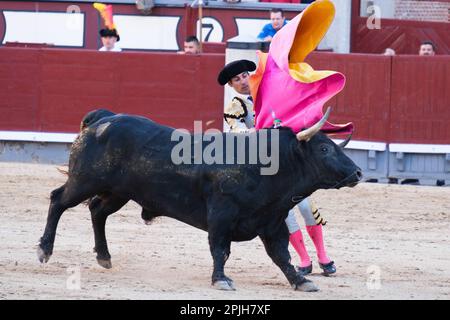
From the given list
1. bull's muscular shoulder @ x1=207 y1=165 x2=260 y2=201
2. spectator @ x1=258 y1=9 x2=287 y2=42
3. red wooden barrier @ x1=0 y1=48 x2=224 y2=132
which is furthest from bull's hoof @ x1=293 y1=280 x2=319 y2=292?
red wooden barrier @ x1=0 y1=48 x2=224 y2=132

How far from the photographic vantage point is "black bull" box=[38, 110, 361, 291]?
21.9 ft

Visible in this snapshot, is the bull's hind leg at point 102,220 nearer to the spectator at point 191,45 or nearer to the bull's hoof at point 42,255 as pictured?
the bull's hoof at point 42,255

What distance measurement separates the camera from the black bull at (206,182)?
Result: 21.9 ft

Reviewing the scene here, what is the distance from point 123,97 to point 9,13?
2385 mm

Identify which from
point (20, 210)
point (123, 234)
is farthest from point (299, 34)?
point (20, 210)

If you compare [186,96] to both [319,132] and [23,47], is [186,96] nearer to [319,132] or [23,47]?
[23,47]

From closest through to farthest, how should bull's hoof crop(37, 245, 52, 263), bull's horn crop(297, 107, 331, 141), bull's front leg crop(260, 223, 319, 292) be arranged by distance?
bull's horn crop(297, 107, 331, 141) < bull's front leg crop(260, 223, 319, 292) < bull's hoof crop(37, 245, 52, 263)

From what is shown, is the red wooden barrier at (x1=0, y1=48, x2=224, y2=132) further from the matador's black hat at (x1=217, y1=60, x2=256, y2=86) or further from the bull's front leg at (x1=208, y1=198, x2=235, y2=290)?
the bull's front leg at (x1=208, y1=198, x2=235, y2=290)

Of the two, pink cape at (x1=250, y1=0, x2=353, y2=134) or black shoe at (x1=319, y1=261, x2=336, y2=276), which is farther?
black shoe at (x1=319, y1=261, x2=336, y2=276)

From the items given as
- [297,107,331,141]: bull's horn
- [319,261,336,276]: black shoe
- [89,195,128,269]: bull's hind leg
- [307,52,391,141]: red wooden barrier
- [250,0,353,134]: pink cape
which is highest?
[307,52,391,141]: red wooden barrier

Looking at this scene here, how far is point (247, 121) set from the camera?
7.26 m

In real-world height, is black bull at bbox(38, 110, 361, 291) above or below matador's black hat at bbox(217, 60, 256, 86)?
below

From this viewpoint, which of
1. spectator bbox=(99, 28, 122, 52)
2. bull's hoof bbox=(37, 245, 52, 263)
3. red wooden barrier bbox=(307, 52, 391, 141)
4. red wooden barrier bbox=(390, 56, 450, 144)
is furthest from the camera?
spectator bbox=(99, 28, 122, 52)

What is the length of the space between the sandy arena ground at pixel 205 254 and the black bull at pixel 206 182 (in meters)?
0.30
